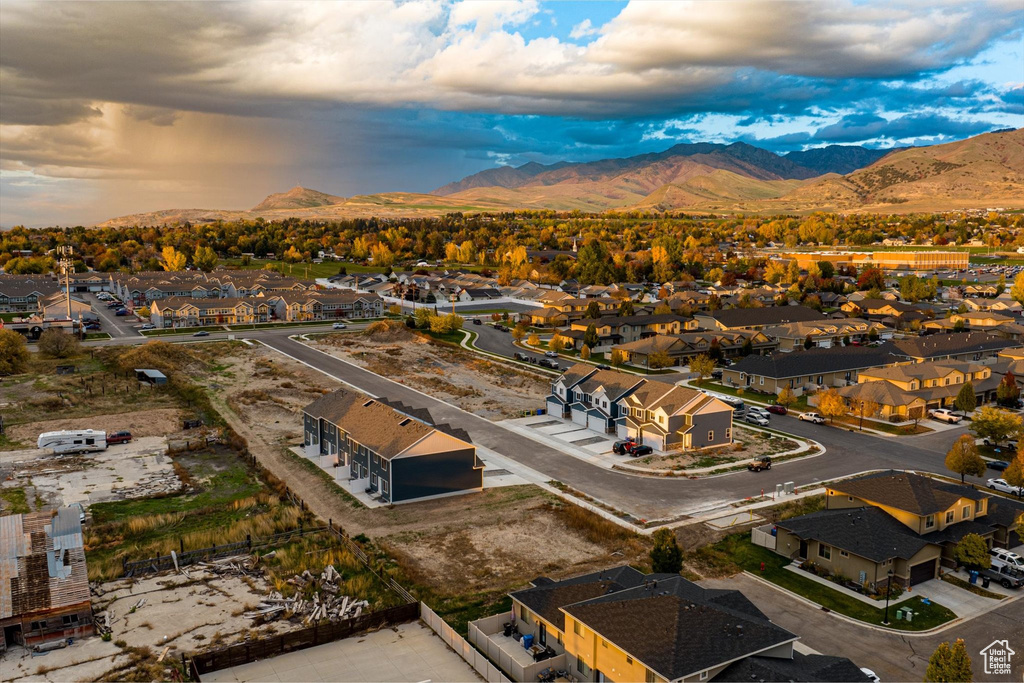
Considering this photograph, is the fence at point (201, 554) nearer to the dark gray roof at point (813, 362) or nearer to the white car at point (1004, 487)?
the white car at point (1004, 487)

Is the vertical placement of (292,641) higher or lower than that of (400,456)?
lower

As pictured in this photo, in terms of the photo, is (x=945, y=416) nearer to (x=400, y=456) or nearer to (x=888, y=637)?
(x=888, y=637)

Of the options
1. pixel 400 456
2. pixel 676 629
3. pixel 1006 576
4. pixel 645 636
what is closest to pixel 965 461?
pixel 1006 576

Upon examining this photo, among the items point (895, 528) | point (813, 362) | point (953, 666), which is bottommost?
point (895, 528)

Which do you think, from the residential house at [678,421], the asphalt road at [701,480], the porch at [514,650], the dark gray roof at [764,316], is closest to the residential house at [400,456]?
the asphalt road at [701,480]

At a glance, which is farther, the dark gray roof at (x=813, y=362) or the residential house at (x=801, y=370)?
the dark gray roof at (x=813, y=362)

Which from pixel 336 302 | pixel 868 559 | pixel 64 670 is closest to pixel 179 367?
pixel 336 302

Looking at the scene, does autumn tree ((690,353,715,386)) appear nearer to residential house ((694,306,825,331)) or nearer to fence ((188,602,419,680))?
residential house ((694,306,825,331))

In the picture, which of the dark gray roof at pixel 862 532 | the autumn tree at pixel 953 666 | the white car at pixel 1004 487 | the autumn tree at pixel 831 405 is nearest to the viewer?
the autumn tree at pixel 953 666
